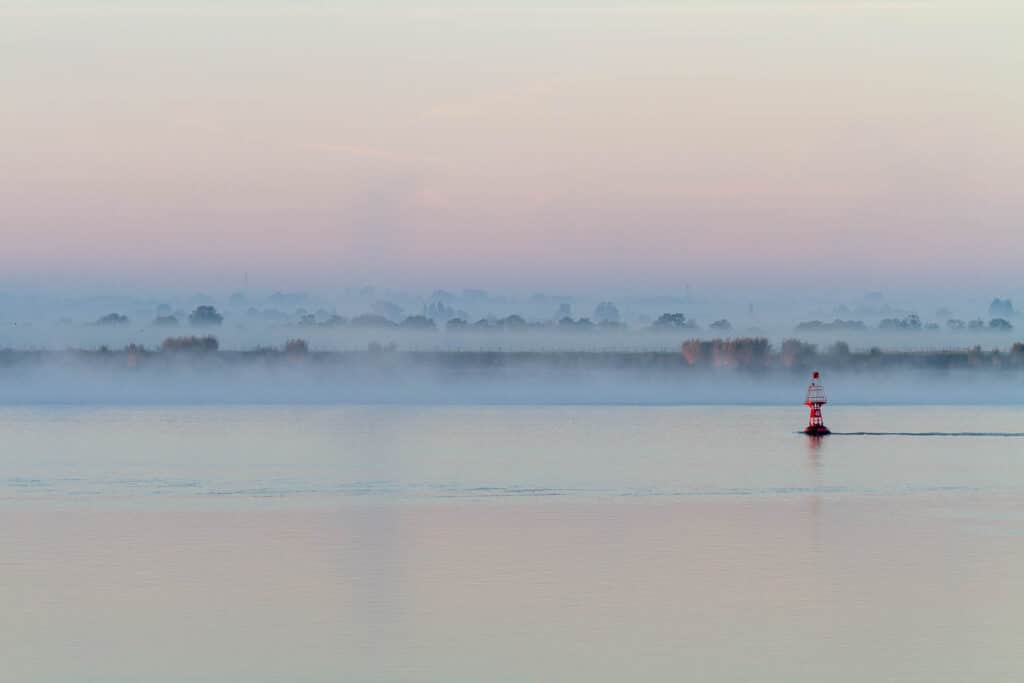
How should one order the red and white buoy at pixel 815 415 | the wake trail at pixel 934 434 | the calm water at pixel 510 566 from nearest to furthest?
the calm water at pixel 510 566 < the red and white buoy at pixel 815 415 < the wake trail at pixel 934 434

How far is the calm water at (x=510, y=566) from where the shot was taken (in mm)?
16484

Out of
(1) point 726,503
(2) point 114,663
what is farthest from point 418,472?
(2) point 114,663

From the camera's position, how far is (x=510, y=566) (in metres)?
22.4

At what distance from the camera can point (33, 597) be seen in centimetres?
1970

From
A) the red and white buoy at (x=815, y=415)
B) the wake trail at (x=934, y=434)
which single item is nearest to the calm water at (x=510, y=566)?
the red and white buoy at (x=815, y=415)

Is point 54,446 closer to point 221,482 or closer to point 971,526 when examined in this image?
point 221,482

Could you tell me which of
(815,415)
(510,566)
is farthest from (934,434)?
(510,566)

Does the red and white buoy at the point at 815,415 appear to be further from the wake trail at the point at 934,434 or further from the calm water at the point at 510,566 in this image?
the calm water at the point at 510,566

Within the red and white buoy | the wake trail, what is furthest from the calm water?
the wake trail

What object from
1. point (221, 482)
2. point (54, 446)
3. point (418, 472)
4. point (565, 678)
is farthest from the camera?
point (54, 446)

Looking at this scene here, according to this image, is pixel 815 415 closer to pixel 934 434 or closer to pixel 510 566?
pixel 934 434

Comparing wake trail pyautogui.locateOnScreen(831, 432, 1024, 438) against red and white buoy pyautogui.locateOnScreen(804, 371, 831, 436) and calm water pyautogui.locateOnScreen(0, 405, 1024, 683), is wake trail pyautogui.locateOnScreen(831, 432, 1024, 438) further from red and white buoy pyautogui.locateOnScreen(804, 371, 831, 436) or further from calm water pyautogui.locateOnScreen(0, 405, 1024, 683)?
calm water pyautogui.locateOnScreen(0, 405, 1024, 683)

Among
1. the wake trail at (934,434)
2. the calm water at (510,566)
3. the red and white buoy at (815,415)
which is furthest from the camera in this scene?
the wake trail at (934,434)

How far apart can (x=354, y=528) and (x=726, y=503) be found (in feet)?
26.7
